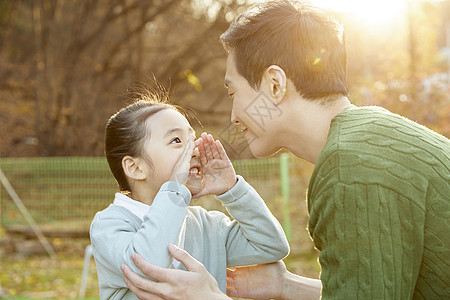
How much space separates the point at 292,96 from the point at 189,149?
0.49 m

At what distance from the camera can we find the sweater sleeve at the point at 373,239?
66.9 inches

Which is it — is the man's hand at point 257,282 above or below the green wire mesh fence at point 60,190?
above

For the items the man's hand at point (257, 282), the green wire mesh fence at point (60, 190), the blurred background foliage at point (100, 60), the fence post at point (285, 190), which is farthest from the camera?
the blurred background foliage at point (100, 60)

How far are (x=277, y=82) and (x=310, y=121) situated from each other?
0.69ft

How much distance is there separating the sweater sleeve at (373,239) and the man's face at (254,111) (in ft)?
2.01

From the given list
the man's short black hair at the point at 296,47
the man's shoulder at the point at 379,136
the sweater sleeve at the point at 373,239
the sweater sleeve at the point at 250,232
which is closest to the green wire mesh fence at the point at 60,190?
the sweater sleeve at the point at 250,232

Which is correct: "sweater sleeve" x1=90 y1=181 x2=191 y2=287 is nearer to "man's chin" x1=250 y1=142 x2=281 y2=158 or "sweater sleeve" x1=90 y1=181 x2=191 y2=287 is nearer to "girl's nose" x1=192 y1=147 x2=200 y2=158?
"girl's nose" x1=192 y1=147 x2=200 y2=158

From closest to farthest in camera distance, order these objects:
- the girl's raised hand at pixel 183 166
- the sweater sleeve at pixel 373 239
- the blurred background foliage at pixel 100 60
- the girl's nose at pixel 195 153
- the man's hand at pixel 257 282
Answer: the sweater sleeve at pixel 373 239
the girl's raised hand at pixel 183 166
the girl's nose at pixel 195 153
the man's hand at pixel 257 282
the blurred background foliage at pixel 100 60

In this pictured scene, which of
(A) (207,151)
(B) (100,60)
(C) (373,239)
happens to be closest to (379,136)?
(C) (373,239)

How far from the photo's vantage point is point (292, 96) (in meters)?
2.26

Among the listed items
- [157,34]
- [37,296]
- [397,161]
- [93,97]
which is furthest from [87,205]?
[397,161]

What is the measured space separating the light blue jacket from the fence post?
594cm

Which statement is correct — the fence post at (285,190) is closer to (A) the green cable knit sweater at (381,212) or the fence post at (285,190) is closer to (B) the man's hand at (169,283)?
(B) the man's hand at (169,283)

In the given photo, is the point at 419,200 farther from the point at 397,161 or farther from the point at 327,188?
the point at 327,188
